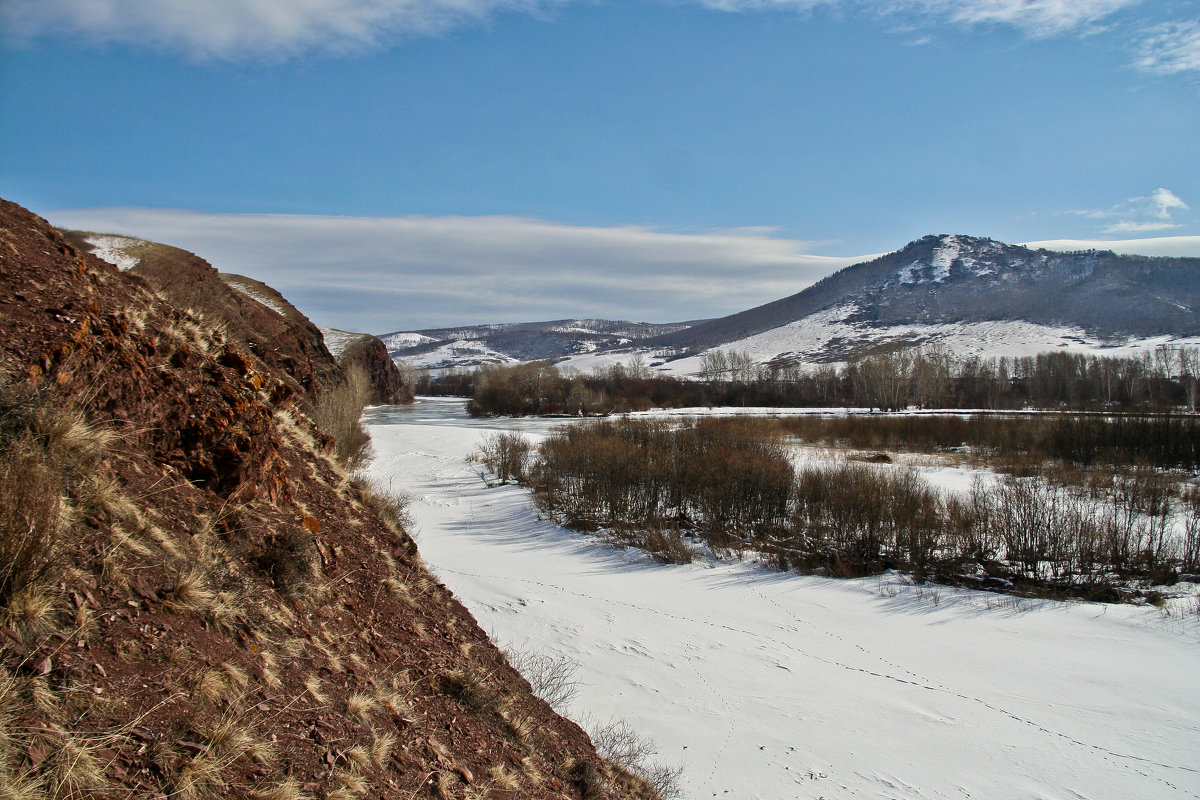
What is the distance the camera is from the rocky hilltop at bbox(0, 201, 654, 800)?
3230 millimetres

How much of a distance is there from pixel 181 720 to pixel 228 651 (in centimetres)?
85

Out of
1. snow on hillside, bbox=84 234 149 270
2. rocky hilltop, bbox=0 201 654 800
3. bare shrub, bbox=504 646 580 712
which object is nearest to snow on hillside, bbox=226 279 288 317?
snow on hillside, bbox=84 234 149 270

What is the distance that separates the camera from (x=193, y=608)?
14.2 ft

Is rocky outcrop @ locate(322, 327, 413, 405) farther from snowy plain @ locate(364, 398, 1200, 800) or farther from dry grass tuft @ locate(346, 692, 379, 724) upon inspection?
dry grass tuft @ locate(346, 692, 379, 724)

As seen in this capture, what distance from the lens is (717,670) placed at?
13398mm

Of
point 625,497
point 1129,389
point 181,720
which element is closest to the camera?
point 181,720

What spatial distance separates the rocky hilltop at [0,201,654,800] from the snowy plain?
15.3 ft

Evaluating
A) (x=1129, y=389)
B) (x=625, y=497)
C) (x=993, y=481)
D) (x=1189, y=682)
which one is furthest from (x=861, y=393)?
(x=1189, y=682)

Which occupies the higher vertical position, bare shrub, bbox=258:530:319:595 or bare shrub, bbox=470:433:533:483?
bare shrub, bbox=258:530:319:595

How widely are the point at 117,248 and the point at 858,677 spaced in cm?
3794

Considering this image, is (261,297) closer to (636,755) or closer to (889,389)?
(636,755)

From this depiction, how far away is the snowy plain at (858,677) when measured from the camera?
9945 mm

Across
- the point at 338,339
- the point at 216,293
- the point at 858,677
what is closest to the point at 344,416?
the point at 216,293

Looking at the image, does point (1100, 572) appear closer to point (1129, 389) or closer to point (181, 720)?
point (181, 720)
